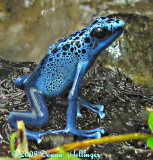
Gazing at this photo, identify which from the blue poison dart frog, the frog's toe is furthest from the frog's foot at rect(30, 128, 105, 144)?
the frog's toe

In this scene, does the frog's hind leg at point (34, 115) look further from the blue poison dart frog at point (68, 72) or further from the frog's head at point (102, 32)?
the frog's head at point (102, 32)

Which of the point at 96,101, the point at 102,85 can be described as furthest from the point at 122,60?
the point at 96,101

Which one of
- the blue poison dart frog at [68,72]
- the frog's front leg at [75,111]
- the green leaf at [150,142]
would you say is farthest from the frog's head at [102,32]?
the green leaf at [150,142]

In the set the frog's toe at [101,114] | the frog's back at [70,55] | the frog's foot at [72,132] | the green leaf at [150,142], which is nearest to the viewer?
the green leaf at [150,142]

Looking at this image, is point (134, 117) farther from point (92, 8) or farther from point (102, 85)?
point (92, 8)

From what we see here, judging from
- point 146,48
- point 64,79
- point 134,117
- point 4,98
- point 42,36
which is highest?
point 42,36

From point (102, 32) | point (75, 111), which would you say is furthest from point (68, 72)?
point (102, 32)

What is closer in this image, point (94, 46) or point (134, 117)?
point (94, 46)
